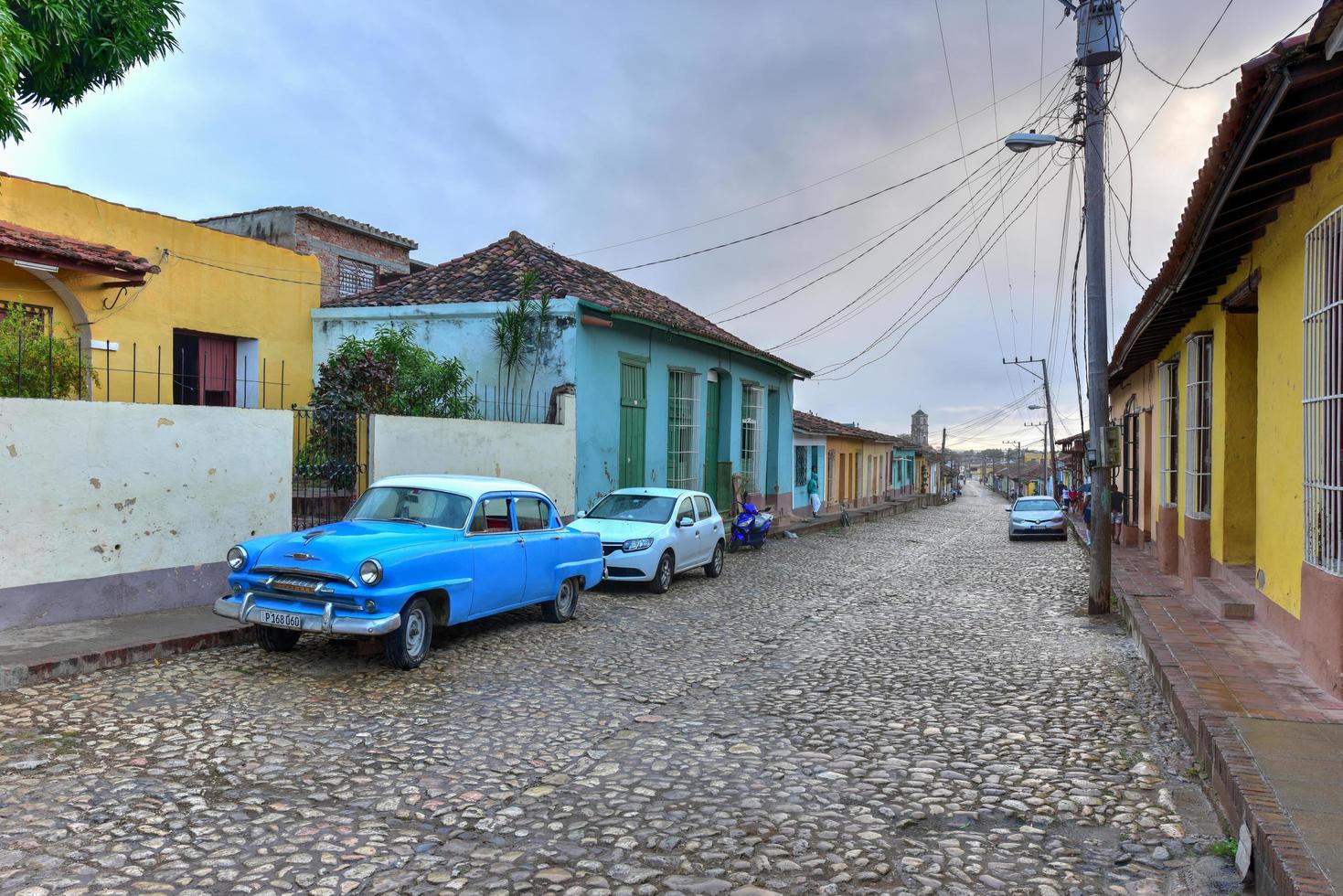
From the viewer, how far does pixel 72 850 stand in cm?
365

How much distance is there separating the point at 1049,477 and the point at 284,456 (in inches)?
2042

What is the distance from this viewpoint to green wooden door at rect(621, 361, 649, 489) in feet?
54.1

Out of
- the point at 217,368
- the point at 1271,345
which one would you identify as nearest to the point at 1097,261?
the point at 1271,345

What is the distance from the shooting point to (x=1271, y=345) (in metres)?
6.99

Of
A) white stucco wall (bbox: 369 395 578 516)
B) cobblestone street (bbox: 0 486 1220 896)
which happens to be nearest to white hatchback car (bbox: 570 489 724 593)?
white stucco wall (bbox: 369 395 578 516)

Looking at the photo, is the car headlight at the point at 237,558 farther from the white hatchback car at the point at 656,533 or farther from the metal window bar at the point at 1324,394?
the metal window bar at the point at 1324,394

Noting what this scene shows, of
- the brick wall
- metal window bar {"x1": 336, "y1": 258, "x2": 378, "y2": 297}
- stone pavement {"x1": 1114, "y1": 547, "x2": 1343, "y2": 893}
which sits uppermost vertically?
the brick wall

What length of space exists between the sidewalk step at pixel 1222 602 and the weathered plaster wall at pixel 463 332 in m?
9.45

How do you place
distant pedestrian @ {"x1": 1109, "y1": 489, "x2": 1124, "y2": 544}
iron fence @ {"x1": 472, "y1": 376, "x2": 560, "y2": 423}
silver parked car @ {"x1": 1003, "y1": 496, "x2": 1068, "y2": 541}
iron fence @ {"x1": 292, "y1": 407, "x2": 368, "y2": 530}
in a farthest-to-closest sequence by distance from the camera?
silver parked car @ {"x1": 1003, "y1": 496, "x2": 1068, "y2": 541}, distant pedestrian @ {"x1": 1109, "y1": 489, "x2": 1124, "y2": 544}, iron fence @ {"x1": 472, "y1": 376, "x2": 560, "y2": 423}, iron fence @ {"x1": 292, "y1": 407, "x2": 368, "y2": 530}

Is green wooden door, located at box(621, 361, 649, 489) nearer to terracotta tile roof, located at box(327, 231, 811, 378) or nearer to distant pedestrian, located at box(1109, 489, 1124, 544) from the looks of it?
terracotta tile roof, located at box(327, 231, 811, 378)

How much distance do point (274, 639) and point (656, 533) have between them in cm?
560

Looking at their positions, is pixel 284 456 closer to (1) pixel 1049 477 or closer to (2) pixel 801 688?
(2) pixel 801 688

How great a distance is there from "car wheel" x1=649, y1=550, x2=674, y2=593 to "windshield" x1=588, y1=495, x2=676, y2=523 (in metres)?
0.65

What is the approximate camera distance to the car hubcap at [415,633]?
6.86 m
